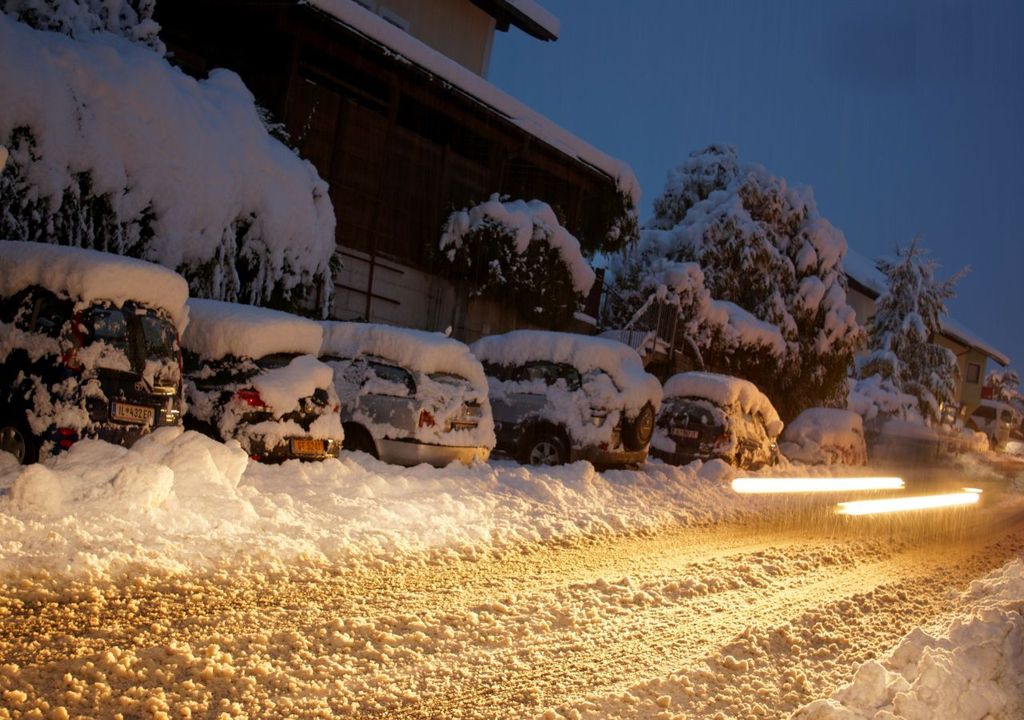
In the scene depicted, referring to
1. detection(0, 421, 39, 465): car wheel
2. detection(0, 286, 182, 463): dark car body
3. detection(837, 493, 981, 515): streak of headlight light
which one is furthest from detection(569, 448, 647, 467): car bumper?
detection(0, 421, 39, 465): car wheel

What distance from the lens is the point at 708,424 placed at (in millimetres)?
18094

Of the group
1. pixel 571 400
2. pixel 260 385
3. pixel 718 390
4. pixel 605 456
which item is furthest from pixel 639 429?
pixel 260 385

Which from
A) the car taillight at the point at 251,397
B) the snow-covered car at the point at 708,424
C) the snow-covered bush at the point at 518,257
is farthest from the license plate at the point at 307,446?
the snow-covered bush at the point at 518,257

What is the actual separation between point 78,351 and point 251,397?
6.82 feet

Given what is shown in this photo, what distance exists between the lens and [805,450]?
2561 centimetres

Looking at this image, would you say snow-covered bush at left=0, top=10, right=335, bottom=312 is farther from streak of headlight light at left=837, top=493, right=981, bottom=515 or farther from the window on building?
the window on building

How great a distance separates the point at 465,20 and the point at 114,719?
23.8 m

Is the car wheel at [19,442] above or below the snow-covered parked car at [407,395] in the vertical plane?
below

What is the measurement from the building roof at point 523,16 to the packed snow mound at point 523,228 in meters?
5.70

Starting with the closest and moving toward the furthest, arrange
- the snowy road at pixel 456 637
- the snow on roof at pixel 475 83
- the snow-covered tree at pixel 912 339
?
the snowy road at pixel 456 637 → the snow on roof at pixel 475 83 → the snow-covered tree at pixel 912 339

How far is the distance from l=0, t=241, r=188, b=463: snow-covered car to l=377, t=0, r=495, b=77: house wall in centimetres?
1555

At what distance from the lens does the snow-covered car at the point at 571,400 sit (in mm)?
14611

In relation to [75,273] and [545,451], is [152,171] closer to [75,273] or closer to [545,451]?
[75,273]

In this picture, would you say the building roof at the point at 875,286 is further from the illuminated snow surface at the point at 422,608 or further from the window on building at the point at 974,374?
the illuminated snow surface at the point at 422,608
